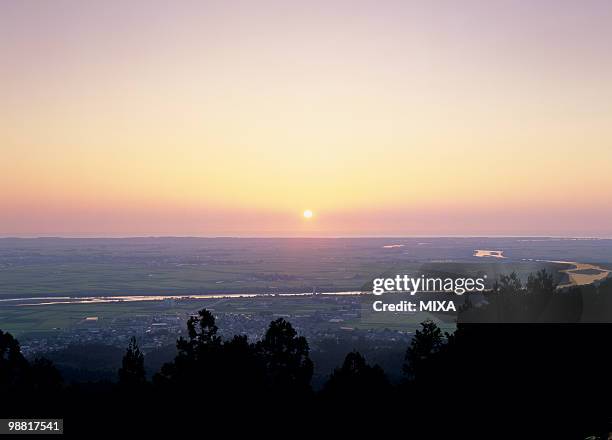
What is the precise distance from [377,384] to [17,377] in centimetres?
1831

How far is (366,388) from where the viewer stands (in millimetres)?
26719

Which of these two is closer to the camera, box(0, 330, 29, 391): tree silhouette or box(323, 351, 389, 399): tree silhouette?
box(323, 351, 389, 399): tree silhouette

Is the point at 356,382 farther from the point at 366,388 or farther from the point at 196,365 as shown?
the point at 196,365

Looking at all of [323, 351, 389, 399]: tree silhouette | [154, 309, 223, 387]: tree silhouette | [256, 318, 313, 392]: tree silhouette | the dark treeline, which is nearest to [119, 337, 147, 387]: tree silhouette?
the dark treeline

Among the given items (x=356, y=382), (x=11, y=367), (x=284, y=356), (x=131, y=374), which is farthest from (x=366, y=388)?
(x=11, y=367)

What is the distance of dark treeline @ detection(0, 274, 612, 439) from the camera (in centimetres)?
2362

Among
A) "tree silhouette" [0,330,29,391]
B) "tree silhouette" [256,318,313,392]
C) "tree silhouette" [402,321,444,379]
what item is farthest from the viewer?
"tree silhouette" [402,321,444,379]

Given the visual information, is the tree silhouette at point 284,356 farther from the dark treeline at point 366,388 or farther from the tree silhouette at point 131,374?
the tree silhouette at point 131,374

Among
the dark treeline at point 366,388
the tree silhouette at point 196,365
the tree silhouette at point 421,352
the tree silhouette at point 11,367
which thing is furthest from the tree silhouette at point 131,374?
the tree silhouette at point 421,352

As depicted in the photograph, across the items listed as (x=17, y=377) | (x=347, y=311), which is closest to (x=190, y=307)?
(x=347, y=311)

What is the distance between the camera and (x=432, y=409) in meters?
24.7

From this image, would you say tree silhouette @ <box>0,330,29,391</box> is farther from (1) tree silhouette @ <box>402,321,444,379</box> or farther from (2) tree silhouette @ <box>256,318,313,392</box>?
(1) tree silhouette @ <box>402,321,444,379</box>

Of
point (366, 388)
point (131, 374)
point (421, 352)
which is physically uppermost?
point (421, 352)

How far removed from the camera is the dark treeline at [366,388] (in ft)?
77.5
